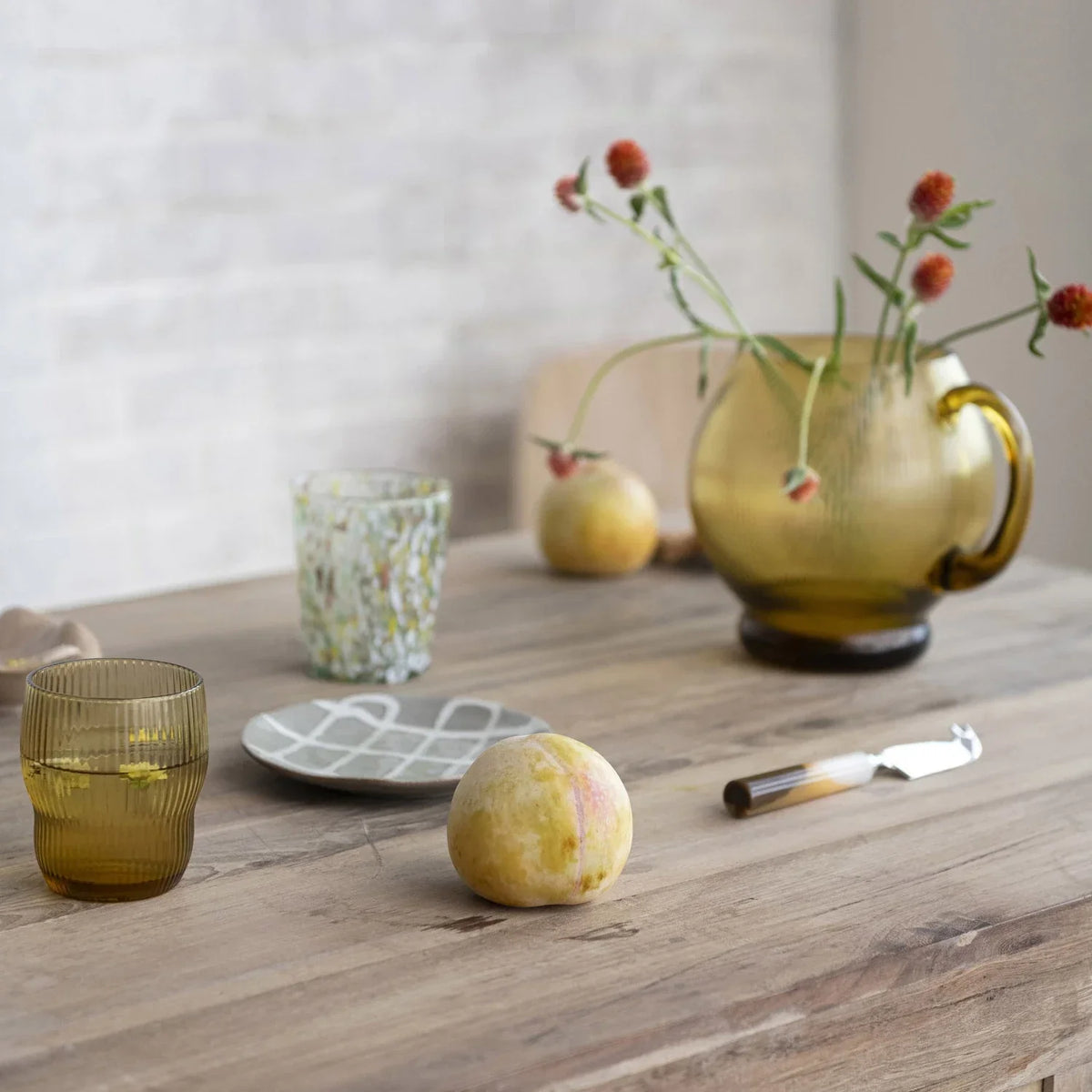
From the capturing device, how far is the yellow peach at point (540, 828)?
70cm

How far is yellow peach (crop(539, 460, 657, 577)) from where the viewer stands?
1354mm

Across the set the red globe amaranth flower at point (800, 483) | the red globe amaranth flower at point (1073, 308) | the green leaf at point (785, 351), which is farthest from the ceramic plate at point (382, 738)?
the red globe amaranth flower at point (1073, 308)

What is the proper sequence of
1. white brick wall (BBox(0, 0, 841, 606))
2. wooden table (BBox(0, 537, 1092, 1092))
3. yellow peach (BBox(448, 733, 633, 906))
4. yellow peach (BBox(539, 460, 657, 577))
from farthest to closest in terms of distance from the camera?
1. white brick wall (BBox(0, 0, 841, 606))
2. yellow peach (BBox(539, 460, 657, 577))
3. yellow peach (BBox(448, 733, 633, 906))
4. wooden table (BBox(0, 537, 1092, 1092))

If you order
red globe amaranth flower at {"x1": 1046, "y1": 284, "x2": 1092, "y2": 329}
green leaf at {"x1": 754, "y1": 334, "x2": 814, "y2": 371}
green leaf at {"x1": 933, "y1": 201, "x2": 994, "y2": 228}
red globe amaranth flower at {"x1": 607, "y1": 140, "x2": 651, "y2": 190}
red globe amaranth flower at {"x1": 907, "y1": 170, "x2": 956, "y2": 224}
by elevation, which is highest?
red globe amaranth flower at {"x1": 607, "y1": 140, "x2": 651, "y2": 190}

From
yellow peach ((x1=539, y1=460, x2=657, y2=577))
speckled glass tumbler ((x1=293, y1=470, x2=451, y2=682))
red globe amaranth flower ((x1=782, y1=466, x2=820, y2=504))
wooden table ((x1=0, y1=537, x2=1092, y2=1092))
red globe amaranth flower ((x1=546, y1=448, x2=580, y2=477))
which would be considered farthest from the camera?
yellow peach ((x1=539, y1=460, x2=657, y2=577))

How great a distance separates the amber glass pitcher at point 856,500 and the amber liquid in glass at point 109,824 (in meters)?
0.51

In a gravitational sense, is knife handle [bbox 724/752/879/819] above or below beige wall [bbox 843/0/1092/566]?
below

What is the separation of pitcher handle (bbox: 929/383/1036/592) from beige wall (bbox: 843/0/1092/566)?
1.29m

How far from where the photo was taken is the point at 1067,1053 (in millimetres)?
755

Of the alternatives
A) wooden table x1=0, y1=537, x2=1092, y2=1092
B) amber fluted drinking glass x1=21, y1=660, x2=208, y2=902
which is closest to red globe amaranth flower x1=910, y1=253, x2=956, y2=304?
wooden table x1=0, y1=537, x2=1092, y2=1092

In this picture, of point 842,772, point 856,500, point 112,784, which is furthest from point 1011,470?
point 112,784

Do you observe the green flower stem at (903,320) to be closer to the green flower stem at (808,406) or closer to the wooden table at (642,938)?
the green flower stem at (808,406)

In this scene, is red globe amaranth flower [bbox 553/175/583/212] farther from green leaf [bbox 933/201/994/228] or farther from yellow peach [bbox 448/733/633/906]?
yellow peach [bbox 448/733/633/906]

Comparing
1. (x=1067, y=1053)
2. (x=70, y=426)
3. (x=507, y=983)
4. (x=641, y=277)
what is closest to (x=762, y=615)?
(x=1067, y=1053)
